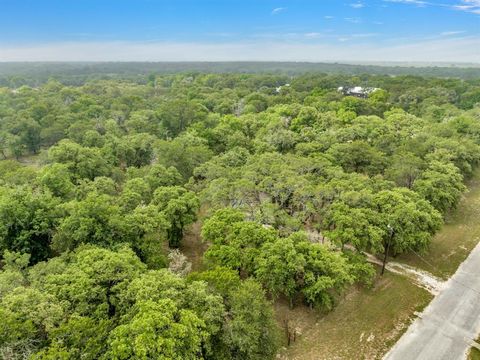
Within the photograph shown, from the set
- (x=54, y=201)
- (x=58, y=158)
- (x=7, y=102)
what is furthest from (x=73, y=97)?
(x=54, y=201)

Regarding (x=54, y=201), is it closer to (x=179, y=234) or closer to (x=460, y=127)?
(x=179, y=234)

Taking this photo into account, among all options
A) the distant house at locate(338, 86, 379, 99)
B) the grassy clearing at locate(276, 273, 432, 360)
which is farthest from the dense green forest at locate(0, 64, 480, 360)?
the distant house at locate(338, 86, 379, 99)

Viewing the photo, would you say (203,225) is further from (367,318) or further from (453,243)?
(453,243)

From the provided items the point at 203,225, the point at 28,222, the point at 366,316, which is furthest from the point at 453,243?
the point at 28,222

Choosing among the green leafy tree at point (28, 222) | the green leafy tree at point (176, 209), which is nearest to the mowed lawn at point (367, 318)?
the green leafy tree at point (176, 209)

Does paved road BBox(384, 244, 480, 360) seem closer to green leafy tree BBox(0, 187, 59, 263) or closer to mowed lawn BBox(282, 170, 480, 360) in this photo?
mowed lawn BBox(282, 170, 480, 360)

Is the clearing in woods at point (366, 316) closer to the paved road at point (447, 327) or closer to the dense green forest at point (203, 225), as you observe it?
the paved road at point (447, 327)

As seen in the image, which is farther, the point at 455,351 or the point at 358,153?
the point at 358,153
